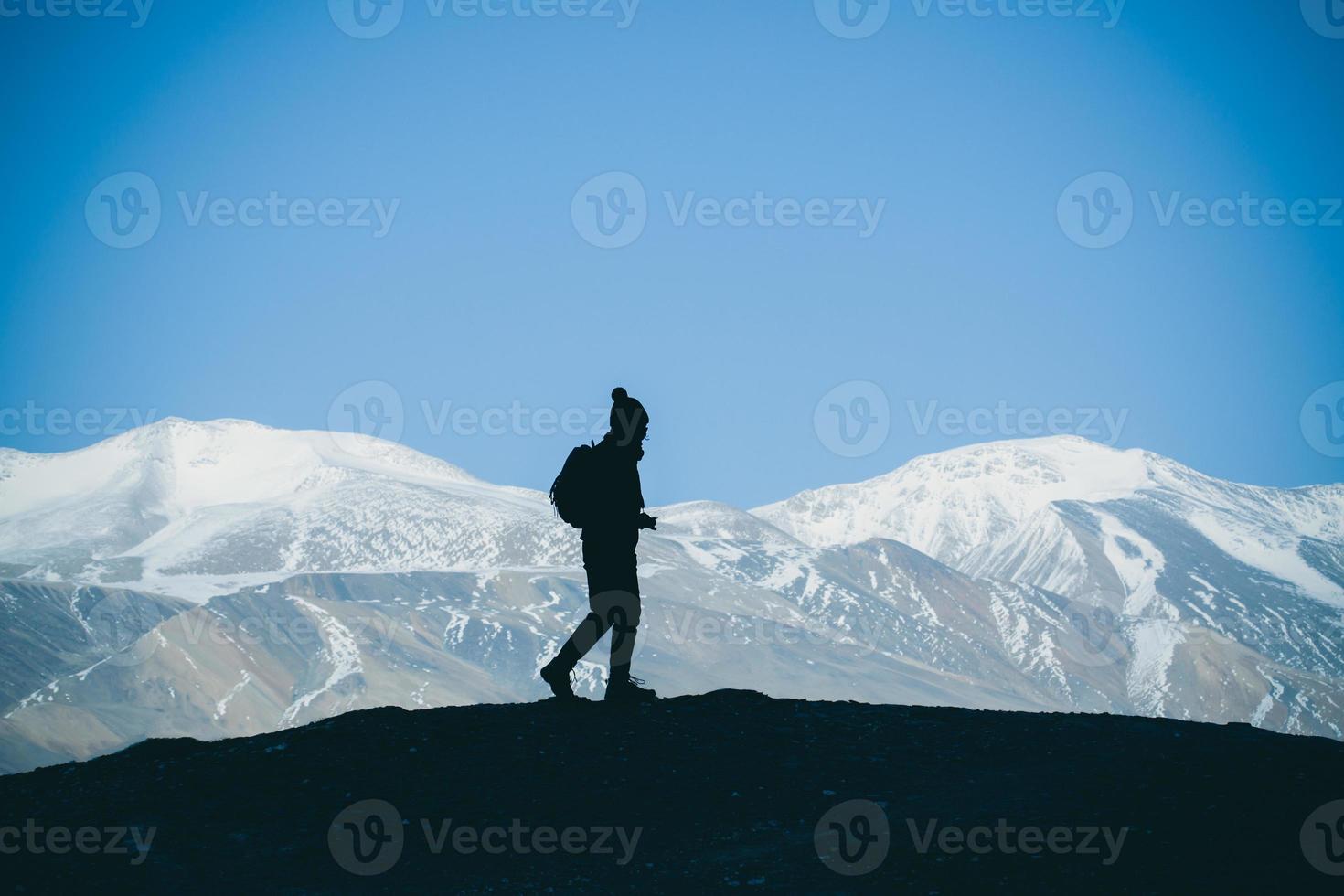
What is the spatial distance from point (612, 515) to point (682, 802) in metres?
4.33

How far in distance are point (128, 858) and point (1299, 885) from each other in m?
11.0

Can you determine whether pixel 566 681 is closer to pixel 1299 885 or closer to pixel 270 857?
pixel 270 857

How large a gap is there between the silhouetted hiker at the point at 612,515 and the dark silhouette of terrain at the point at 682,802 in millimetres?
598

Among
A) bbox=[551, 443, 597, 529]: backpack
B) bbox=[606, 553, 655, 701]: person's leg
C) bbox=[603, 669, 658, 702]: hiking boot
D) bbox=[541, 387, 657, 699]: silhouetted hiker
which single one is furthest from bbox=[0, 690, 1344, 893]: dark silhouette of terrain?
bbox=[551, 443, 597, 529]: backpack

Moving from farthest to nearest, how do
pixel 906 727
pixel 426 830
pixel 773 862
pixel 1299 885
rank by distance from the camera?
pixel 906 727
pixel 426 830
pixel 773 862
pixel 1299 885

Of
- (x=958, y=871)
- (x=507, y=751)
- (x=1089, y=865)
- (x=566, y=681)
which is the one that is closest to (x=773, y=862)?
(x=958, y=871)

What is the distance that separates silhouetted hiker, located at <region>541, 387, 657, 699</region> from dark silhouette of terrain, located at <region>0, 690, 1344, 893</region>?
23.5 inches

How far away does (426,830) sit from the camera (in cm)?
1576

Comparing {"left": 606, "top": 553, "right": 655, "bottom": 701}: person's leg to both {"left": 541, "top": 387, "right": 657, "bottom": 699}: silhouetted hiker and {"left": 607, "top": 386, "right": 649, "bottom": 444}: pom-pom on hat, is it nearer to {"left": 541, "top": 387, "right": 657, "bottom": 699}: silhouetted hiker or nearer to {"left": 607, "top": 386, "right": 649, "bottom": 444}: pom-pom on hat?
{"left": 541, "top": 387, "right": 657, "bottom": 699}: silhouetted hiker

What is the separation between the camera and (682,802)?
16.5 metres

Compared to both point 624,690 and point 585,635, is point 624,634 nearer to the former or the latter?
point 585,635

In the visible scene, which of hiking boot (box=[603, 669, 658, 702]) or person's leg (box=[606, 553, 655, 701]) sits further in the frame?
hiking boot (box=[603, 669, 658, 702])

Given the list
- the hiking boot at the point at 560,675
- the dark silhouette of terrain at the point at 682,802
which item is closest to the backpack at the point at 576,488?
the hiking boot at the point at 560,675

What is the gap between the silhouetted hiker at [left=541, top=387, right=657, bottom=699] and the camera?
1941cm
